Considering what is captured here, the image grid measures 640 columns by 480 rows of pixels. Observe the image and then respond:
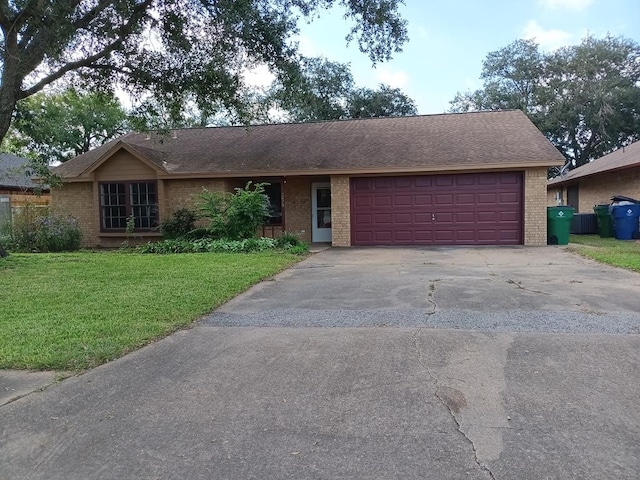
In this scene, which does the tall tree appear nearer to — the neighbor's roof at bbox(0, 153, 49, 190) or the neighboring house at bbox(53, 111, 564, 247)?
the neighboring house at bbox(53, 111, 564, 247)


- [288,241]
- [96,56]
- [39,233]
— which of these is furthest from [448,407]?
[39,233]

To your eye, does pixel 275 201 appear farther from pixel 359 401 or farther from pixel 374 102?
pixel 374 102

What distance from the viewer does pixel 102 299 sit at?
305 inches

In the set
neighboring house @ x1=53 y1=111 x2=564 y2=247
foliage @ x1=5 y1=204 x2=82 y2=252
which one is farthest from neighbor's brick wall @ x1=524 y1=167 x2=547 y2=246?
foliage @ x1=5 y1=204 x2=82 y2=252

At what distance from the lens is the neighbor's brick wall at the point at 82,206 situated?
18562 millimetres

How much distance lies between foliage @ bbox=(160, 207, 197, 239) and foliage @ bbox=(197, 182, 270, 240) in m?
1.45

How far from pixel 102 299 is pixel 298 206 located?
452 inches

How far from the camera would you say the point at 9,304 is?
7555mm

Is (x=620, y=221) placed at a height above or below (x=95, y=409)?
above

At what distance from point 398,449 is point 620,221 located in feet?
56.3

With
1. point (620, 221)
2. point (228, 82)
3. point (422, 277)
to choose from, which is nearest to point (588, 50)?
point (620, 221)

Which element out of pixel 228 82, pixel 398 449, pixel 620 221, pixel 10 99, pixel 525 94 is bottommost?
pixel 398 449

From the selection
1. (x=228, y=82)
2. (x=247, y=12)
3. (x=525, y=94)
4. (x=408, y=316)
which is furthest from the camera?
(x=525, y=94)

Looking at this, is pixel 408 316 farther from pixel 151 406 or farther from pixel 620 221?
pixel 620 221
